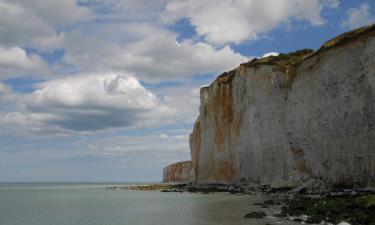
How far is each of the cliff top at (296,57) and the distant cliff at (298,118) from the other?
61 mm

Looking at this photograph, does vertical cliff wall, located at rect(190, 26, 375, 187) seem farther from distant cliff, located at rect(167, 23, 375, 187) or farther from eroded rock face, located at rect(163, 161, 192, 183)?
eroded rock face, located at rect(163, 161, 192, 183)

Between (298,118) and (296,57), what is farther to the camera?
(296,57)

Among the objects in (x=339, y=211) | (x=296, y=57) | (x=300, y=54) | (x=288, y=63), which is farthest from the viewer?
(x=300, y=54)

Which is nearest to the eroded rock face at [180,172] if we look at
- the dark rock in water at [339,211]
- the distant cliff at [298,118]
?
the distant cliff at [298,118]

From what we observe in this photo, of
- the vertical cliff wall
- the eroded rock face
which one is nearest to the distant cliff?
the vertical cliff wall

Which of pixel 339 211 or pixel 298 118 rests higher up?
pixel 298 118

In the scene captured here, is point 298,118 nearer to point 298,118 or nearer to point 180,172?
point 298,118

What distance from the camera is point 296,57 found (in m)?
38.5

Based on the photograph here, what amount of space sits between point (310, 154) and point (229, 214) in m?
11.6

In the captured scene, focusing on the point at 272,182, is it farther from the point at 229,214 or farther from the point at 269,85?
the point at 229,214

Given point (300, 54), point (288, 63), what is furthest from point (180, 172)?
point (288, 63)

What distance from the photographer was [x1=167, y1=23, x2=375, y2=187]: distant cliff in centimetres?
2308

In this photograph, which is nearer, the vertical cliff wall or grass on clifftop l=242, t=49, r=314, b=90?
the vertical cliff wall

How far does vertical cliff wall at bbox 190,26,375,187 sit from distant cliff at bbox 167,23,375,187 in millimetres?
50
